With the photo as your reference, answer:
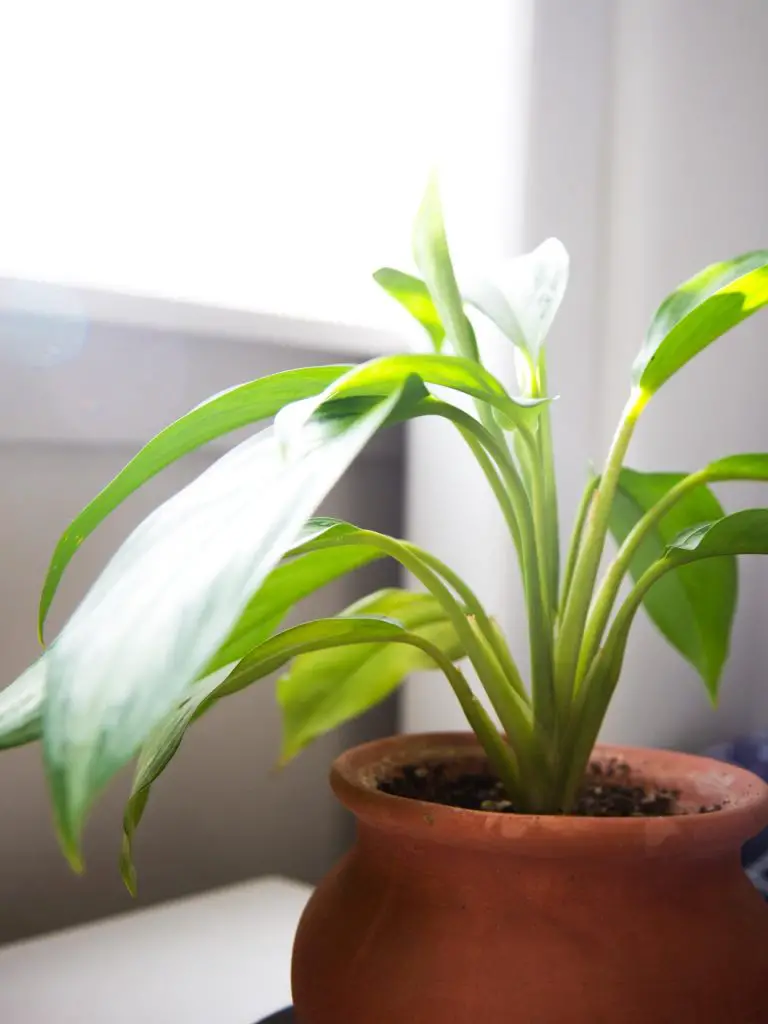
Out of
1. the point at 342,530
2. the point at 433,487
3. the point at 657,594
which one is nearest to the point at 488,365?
the point at 433,487

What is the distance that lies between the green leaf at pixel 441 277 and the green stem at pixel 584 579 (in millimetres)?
89

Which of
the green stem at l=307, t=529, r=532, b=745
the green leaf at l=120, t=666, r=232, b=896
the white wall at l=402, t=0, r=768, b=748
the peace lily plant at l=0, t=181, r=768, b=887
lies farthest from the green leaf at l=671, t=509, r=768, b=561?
the white wall at l=402, t=0, r=768, b=748

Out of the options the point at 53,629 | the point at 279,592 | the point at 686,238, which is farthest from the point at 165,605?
the point at 686,238

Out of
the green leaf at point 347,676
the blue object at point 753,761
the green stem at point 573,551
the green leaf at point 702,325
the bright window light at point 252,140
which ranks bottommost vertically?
the blue object at point 753,761

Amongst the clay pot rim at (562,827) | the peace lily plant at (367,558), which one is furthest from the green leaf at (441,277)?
the clay pot rim at (562,827)

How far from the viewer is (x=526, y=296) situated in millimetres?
496

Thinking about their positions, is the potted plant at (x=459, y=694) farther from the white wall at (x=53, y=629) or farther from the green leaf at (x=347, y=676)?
the white wall at (x=53, y=629)

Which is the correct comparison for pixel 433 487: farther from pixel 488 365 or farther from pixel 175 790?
pixel 175 790

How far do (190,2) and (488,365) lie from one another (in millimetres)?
385

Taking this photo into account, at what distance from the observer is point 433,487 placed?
884 mm

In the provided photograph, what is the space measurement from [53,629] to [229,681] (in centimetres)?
36

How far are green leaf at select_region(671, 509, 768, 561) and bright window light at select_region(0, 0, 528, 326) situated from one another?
470 millimetres

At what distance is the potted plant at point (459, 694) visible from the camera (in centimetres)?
28

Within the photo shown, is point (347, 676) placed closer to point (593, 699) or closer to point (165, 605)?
point (593, 699)
